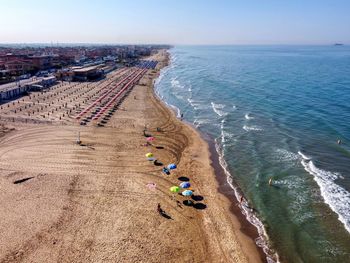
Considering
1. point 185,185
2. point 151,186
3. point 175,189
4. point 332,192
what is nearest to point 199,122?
point 185,185

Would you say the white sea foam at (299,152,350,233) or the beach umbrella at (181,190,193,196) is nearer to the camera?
the white sea foam at (299,152,350,233)

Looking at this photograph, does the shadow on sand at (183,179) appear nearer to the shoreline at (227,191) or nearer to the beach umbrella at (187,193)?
the shoreline at (227,191)

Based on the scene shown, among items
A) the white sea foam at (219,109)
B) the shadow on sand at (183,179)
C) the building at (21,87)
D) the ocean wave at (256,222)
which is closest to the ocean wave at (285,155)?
the ocean wave at (256,222)

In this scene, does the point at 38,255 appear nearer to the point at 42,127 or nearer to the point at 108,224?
the point at 108,224

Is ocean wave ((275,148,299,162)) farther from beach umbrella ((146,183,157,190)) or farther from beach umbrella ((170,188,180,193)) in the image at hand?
beach umbrella ((146,183,157,190))

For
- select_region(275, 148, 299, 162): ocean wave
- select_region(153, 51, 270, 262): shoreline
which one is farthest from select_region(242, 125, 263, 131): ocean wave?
select_region(275, 148, 299, 162): ocean wave

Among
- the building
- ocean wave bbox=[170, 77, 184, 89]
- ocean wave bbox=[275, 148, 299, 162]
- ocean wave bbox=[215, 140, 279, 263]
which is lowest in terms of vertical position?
ocean wave bbox=[215, 140, 279, 263]

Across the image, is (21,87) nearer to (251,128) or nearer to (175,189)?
(251,128)
